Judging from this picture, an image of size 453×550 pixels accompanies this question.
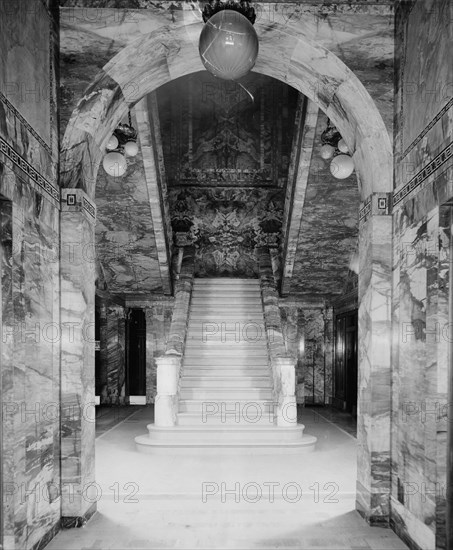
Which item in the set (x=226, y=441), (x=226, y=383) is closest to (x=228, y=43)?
(x=226, y=441)

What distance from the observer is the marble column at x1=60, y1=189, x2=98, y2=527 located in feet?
16.5

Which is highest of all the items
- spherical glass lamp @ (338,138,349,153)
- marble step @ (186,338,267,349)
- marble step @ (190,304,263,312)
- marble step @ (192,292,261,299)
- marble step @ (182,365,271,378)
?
spherical glass lamp @ (338,138,349,153)

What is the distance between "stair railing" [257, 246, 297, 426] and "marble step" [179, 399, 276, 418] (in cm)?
17

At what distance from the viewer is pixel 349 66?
17.5ft

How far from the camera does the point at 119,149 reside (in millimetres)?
8617

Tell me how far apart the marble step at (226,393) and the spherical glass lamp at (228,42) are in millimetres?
7010

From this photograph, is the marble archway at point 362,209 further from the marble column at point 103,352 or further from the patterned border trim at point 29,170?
the marble column at point 103,352

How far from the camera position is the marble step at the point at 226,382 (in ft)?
32.5

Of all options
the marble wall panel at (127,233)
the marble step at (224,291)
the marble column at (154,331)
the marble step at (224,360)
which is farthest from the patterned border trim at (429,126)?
the marble column at (154,331)

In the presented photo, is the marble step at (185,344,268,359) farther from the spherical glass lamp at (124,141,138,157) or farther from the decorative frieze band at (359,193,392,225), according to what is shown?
the decorative frieze band at (359,193,392,225)

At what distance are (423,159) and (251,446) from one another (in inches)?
216

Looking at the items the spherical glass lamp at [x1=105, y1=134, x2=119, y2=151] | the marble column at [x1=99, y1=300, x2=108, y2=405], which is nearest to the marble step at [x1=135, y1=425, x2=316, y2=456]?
the spherical glass lamp at [x1=105, y1=134, x2=119, y2=151]

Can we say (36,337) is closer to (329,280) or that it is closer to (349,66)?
(349,66)

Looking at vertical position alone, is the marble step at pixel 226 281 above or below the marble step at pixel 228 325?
above
